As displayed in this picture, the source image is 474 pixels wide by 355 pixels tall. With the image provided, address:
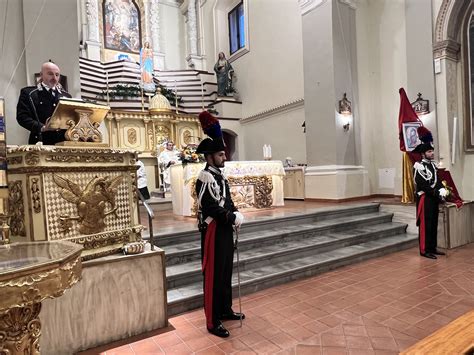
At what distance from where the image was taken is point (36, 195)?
240cm

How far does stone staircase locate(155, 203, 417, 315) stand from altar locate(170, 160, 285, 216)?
4.75 feet

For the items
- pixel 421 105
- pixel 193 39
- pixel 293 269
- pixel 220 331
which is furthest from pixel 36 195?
pixel 193 39

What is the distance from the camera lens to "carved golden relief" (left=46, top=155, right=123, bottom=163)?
2.51m

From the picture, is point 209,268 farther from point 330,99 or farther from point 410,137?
point 330,99

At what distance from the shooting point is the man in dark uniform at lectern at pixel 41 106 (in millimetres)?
2729

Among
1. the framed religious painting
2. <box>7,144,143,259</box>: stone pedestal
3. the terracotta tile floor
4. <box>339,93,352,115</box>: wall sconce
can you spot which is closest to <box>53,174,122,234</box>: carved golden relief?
<box>7,144,143,259</box>: stone pedestal

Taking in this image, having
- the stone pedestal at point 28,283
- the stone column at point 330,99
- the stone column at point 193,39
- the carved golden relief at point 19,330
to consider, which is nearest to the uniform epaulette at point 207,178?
the stone pedestal at point 28,283

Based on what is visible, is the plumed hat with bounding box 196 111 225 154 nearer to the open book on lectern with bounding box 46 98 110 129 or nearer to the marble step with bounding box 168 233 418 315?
the open book on lectern with bounding box 46 98 110 129

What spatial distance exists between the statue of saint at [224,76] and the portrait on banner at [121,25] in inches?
199

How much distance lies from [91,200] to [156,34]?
15625mm

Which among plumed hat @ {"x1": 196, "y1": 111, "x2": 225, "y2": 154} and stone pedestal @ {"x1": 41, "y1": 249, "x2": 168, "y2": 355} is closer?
stone pedestal @ {"x1": 41, "y1": 249, "x2": 168, "y2": 355}

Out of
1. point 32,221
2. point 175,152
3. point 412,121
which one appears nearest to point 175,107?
point 175,152

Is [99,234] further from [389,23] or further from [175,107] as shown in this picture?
[175,107]

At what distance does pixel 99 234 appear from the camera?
8.97ft
